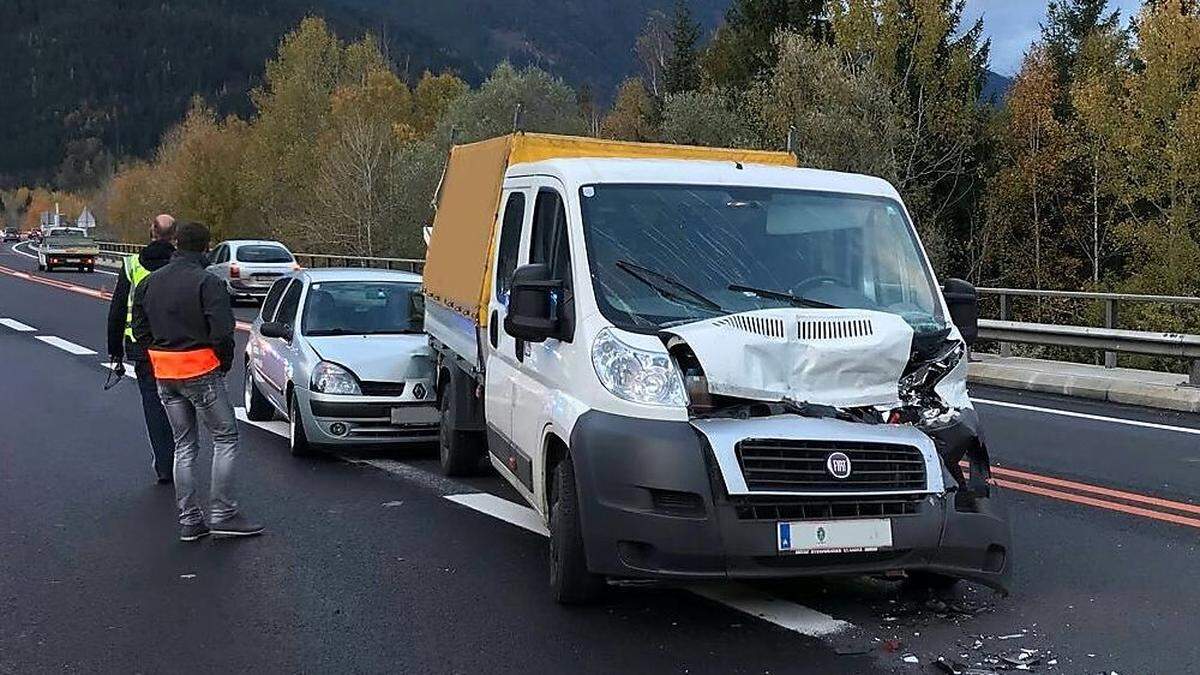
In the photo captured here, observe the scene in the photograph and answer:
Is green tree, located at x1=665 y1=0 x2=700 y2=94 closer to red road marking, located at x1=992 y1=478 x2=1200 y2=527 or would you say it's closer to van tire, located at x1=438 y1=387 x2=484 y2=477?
van tire, located at x1=438 y1=387 x2=484 y2=477

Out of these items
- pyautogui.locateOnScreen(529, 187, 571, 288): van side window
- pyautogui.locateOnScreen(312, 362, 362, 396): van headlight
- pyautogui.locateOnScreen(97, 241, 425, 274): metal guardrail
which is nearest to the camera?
pyautogui.locateOnScreen(529, 187, 571, 288): van side window

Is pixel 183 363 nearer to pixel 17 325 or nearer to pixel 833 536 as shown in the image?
pixel 833 536

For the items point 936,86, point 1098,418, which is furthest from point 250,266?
point 936,86

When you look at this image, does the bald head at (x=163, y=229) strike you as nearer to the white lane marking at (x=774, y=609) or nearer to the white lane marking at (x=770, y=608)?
the white lane marking at (x=770, y=608)

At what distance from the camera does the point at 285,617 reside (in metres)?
5.62

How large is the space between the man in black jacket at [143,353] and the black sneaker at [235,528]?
161 centimetres

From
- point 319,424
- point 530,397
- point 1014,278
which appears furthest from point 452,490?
point 1014,278

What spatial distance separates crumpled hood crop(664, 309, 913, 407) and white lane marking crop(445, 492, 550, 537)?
7.38 ft

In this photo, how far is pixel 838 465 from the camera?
5.10 meters

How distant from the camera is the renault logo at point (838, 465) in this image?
16.7 feet

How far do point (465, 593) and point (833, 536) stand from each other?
1867mm

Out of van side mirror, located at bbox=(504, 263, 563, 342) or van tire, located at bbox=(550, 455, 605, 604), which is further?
van side mirror, located at bbox=(504, 263, 563, 342)

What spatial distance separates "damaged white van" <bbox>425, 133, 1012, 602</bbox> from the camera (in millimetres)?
5090

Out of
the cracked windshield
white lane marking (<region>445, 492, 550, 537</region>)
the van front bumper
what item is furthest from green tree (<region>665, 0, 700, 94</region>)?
the van front bumper
